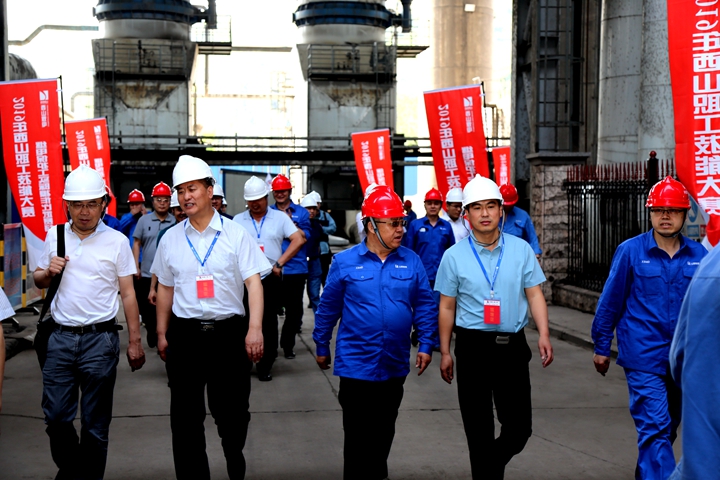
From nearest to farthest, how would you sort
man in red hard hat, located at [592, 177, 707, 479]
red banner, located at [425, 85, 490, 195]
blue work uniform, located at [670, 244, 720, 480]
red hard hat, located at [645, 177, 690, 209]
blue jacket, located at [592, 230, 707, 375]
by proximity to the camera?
1. blue work uniform, located at [670, 244, 720, 480]
2. man in red hard hat, located at [592, 177, 707, 479]
3. blue jacket, located at [592, 230, 707, 375]
4. red hard hat, located at [645, 177, 690, 209]
5. red banner, located at [425, 85, 490, 195]

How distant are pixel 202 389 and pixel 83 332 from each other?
80 cm

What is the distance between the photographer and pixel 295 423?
7934 millimetres

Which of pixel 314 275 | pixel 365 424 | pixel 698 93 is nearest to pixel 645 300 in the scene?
pixel 365 424

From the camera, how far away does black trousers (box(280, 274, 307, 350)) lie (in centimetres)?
1103

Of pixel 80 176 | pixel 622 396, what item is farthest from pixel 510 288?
pixel 622 396

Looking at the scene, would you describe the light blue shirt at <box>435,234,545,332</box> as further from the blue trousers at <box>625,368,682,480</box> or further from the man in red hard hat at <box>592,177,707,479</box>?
the blue trousers at <box>625,368,682,480</box>

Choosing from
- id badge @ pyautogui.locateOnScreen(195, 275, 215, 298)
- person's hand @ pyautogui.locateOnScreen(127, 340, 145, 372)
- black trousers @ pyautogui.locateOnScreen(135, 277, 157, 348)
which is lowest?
black trousers @ pyautogui.locateOnScreen(135, 277, 157, 348)

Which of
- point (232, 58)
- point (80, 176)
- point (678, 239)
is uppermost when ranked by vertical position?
point (232, 58)

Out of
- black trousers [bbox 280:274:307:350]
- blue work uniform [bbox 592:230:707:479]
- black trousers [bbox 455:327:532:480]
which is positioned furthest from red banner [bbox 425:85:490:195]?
black trousers [bbox 455:327:532:480]

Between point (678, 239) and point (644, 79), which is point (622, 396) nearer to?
point (678, 239)

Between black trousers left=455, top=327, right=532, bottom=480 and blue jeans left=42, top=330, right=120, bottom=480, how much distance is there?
86.5 inches

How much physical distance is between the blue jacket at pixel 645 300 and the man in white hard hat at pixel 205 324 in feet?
7.28

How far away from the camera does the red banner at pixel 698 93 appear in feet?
29.9

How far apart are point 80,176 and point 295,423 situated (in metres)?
3.13
